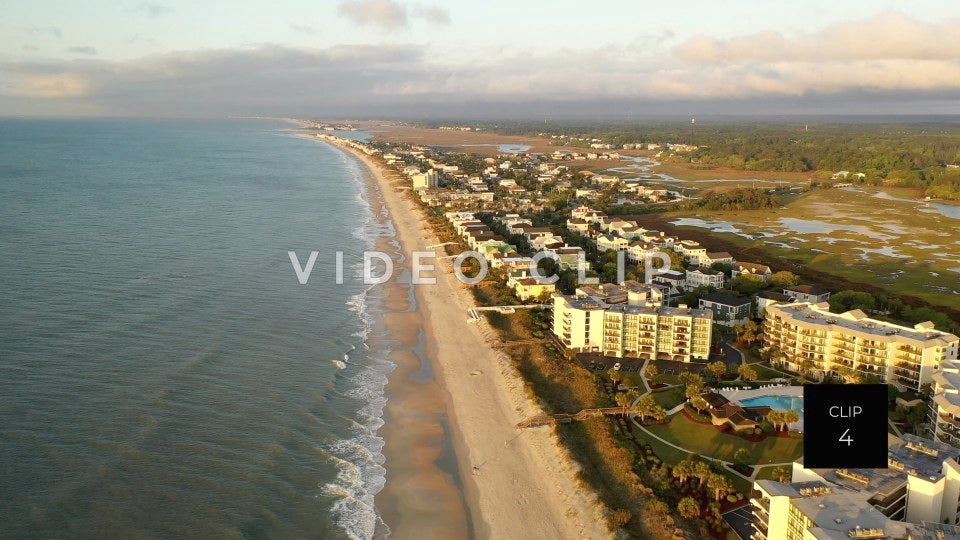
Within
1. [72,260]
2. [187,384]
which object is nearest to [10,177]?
[72,260]

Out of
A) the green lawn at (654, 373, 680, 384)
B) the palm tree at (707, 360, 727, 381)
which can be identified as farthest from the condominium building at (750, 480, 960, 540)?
the palm tree at (707, 360, 727, 381)

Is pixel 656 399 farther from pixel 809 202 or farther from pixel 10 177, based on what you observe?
pixel 10 177

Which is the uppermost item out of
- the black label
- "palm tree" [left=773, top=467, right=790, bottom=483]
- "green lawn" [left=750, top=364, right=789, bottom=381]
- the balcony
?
the black label

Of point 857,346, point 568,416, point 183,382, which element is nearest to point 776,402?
point 857,346

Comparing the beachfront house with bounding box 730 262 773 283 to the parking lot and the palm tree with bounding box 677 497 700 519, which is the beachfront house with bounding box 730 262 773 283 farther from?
the palm tree with bounding box 677 497 700 519

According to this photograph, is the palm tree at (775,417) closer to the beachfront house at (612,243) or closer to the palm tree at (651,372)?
the palm tree at (651,372)

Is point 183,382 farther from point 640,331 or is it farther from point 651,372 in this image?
point 640,331
